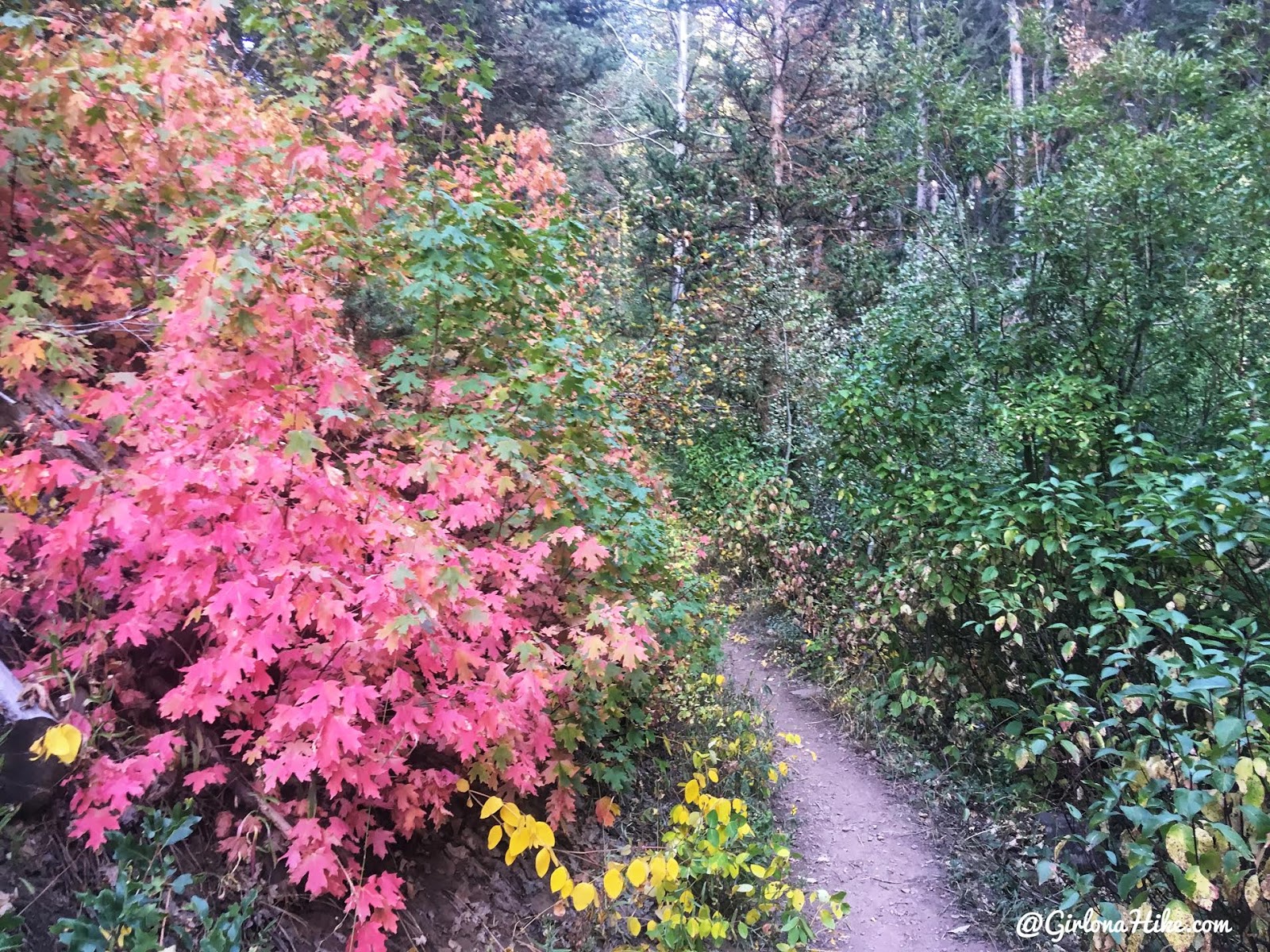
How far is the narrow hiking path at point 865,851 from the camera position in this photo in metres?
3.91

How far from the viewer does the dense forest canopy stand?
277 cm

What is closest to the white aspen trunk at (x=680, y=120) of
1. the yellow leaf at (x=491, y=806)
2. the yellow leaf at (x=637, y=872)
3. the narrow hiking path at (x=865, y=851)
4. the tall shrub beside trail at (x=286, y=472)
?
the tall shrub beside trail at (x=286, y=472)

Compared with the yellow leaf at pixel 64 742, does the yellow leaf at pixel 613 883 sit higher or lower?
lower

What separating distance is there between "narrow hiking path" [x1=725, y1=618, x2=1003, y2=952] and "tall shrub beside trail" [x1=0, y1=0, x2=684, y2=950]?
5.26 ft

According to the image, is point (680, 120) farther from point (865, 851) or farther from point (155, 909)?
point (155, 909)

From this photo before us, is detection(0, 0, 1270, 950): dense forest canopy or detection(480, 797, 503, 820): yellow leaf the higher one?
detection(0, 0, 1270, 950): dense forest canopy

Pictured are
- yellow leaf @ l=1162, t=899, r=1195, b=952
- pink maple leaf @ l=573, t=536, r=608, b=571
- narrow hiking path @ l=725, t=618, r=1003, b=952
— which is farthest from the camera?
narrow hiking path @ l=725, t=618, r=1003, b=952

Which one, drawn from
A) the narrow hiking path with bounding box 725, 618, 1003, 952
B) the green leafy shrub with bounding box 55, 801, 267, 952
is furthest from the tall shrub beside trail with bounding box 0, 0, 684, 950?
the narrow hiking path with bounding box 725, 618, 1003, 952

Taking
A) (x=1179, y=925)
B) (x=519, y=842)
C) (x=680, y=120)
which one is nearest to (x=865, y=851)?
(x=1179, y=925)

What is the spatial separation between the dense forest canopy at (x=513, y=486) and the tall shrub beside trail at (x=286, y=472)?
28mm

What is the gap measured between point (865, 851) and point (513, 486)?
3.54 m

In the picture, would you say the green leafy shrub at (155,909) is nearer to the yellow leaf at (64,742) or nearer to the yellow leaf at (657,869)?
the yellow leaf at (64,742)

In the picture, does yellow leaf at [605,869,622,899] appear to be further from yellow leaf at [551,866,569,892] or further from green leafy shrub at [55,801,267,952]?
green leafy shrub at [55,801,267,952]

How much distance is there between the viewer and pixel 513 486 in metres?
3.75
